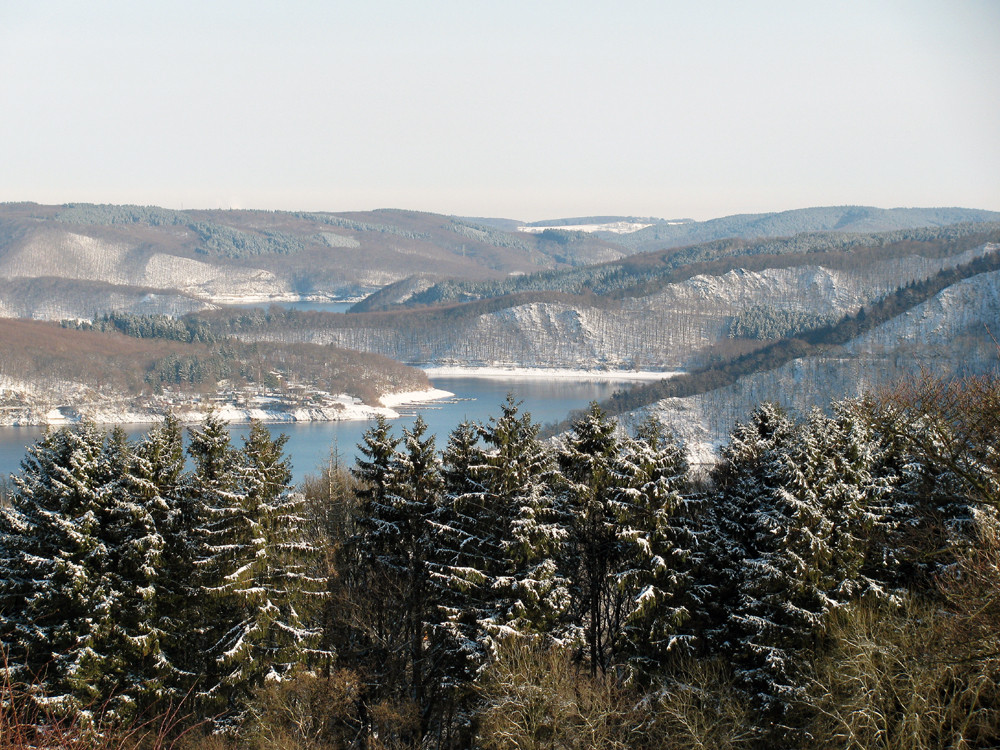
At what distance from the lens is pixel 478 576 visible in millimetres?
15188

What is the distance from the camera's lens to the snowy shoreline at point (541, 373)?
147 meters

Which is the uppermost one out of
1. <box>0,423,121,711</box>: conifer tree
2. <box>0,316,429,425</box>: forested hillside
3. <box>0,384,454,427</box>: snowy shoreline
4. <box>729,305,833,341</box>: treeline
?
<box>0,423,121,711</box>: conifer tree

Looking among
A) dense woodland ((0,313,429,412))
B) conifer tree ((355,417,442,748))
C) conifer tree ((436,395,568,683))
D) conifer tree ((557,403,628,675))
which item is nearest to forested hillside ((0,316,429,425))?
dense woodland ((0,313,429,412))

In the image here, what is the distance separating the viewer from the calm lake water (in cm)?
7319

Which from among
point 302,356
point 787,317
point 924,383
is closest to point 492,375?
point 302,356

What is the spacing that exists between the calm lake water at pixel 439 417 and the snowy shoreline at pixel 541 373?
4.40 meters

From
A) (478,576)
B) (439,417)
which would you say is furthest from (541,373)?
(478,576)

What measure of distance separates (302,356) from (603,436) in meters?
127

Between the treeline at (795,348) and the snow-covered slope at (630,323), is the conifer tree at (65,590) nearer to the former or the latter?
the treeline at (795,348)

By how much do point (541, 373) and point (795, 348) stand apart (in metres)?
58.1

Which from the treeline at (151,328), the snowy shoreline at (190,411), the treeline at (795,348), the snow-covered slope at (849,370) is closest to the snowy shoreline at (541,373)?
the treeline at (795,348)

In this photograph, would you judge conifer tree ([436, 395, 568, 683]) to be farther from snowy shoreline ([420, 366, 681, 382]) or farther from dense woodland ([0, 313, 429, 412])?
snowy shoreline ([420, 366, 681, 382])

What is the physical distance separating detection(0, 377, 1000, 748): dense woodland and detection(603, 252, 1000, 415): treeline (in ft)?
244

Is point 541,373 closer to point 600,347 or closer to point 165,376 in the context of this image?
point 600,347
